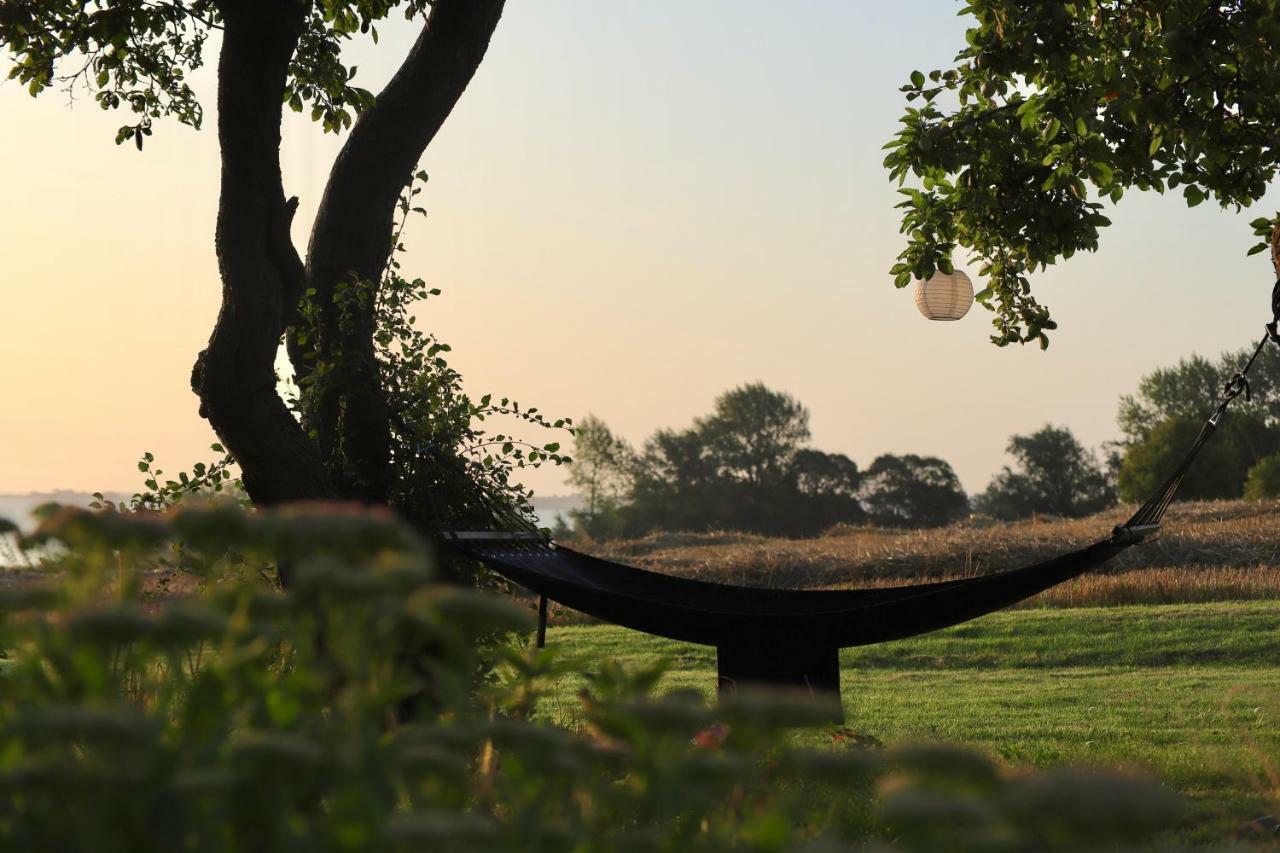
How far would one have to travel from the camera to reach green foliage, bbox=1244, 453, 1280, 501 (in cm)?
2083

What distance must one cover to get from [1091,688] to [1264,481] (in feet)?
54.3

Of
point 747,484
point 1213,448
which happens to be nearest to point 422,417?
point 1213,448

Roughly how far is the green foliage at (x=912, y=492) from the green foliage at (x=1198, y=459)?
431 cm

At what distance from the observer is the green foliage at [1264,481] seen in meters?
20.8

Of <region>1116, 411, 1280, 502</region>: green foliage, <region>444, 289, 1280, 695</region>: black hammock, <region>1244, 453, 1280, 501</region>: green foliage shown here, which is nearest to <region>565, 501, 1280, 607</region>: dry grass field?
<region>1244, 453, 1280, 501</region>: green foliage

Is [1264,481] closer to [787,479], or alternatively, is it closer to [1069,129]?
[787,479]

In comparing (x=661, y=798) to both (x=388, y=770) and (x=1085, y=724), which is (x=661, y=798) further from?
(x=1085, y=724)

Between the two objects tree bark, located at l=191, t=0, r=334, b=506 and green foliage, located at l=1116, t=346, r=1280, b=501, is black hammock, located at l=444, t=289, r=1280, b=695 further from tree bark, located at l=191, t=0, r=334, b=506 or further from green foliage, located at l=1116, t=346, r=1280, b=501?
green foliage, located at l=1116, t=346, r=1280, b=501

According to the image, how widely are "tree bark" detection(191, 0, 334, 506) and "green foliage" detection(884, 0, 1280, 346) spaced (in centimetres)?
241

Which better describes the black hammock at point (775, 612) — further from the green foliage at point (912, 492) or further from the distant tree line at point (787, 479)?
the green foliage at point (912, 492)

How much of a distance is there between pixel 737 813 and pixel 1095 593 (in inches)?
349

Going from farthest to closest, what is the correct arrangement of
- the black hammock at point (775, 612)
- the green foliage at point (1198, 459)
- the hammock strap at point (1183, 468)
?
the green foliage at point (1198, 459), the hammock strap at point (1183, 468), the black hammock at point (775, 612)

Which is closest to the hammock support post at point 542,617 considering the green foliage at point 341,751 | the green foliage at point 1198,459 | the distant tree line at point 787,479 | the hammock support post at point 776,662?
the hammock support post at point 776,662

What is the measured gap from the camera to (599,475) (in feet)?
89.4
